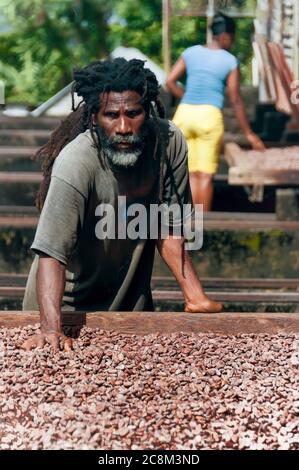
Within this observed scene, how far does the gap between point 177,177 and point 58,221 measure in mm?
712

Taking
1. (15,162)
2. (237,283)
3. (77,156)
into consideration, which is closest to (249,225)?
(237,283)

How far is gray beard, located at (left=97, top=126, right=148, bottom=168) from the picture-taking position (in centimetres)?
585

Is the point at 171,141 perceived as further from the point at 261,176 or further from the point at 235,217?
the point at 235,217

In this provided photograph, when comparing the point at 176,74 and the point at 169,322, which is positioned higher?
the point at 169,322

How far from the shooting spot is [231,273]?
1205 cm

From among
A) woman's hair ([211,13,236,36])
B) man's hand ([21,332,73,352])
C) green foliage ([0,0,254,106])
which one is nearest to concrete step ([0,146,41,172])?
woman's hair ([211,13,236,36])

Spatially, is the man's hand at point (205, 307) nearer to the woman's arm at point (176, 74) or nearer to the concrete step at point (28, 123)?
the woman's arm at point (176, 74)

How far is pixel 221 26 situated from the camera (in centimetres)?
1191

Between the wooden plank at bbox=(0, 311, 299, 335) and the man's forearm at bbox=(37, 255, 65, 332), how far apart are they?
0.19 metres

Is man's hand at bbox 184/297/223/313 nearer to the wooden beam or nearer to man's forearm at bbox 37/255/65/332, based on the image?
man's forearm at bbox 37/255/65/332

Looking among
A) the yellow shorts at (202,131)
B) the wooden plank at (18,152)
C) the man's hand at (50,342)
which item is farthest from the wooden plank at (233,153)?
the man's hand at (50,342)

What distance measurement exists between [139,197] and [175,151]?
266mm

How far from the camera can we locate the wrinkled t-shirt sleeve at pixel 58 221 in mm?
5723
